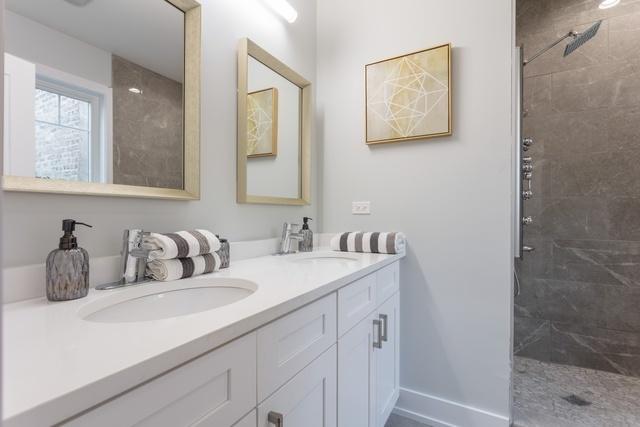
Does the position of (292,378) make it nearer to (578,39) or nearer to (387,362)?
(387,362)

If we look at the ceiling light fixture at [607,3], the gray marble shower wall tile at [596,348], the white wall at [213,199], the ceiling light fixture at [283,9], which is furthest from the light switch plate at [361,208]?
the ceiling light fixture at [607,3]

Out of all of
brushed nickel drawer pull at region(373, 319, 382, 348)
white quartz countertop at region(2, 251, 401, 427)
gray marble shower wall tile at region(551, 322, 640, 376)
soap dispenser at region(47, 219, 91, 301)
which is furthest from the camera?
gray marble shower wall tile at region(551, 322, 640, 376)

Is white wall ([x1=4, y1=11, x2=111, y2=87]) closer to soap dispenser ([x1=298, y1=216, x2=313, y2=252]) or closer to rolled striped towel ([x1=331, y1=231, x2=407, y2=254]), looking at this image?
Answer: soap dispenser ([x1=298, y1=216, x2=313, y2=252])

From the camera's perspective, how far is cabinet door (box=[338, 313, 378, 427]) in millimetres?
1004

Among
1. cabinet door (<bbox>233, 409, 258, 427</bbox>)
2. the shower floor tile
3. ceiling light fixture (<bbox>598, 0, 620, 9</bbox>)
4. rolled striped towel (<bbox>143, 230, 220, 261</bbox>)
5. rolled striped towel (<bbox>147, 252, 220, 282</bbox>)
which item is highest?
ceiling light fixture (<bbox>598, 0, 620, 9</bbox>)

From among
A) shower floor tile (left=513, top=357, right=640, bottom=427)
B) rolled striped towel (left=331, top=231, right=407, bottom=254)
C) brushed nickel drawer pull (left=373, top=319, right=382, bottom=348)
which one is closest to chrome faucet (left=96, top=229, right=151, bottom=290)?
brushed nickel drawer pull (left=373, top=319, right=382, bottom=348)

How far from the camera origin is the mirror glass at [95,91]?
0.77 meters

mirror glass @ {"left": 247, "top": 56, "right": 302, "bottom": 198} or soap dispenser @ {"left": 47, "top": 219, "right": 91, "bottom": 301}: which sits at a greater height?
mirror glass @ {"left": 247, "top": 56, "right": 302, "bottom": 198}

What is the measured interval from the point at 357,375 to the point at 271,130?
3.75 feet

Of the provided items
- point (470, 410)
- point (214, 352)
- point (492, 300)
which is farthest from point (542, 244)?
point (214, 352)

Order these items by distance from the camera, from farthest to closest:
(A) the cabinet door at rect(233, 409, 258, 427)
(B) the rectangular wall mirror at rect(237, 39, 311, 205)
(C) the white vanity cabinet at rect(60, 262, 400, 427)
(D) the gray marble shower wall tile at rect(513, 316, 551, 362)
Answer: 1. (D) the gray marble shower wall tile at rect(513, 316, 551, 362)
2. (B) the rectangular wall mirror at rect(237, 39, 311, 205)
3. (A) the cabinet door at rect(233, 409, 258, 427)
4. (C) the white vanity cabinet at rect(60, 262, 400, 427)

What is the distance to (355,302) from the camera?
1112 millimetres

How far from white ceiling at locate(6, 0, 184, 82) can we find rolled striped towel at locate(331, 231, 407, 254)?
1040mm

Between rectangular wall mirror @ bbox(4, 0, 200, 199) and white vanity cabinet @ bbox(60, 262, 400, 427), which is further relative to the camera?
rectangular wall mirror @ bbox(4, 0, 200, 199)
